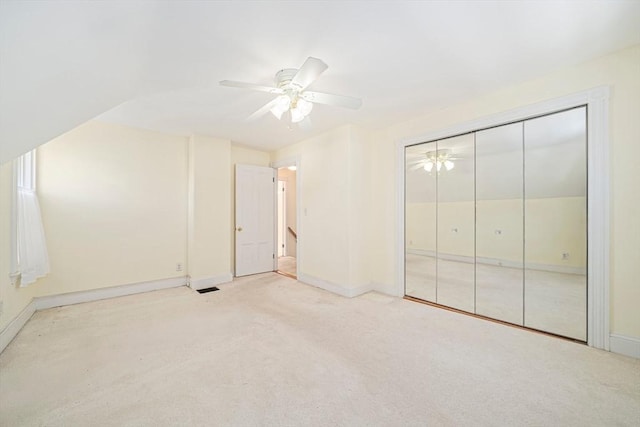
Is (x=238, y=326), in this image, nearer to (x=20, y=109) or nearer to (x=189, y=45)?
(x=20, y=109)

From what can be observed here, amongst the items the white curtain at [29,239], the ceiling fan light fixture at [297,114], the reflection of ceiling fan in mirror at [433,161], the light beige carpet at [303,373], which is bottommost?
the light beige carpet at [303,373]

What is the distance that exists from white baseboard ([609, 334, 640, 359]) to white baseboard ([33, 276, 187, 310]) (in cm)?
503

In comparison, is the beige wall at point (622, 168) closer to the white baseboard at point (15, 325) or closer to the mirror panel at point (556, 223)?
the mirror panel at point (556, 223)

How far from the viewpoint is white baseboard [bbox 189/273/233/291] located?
12.6 ft

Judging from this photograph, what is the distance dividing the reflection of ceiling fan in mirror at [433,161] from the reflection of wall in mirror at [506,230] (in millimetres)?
478

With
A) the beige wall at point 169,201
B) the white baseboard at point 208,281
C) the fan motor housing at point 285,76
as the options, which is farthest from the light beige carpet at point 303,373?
the fan motor housing at point 285,76

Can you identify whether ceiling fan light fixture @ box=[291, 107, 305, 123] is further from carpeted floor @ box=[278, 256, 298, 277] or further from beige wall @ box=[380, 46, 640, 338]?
carpeted floor @ box=[278, 256, 298, 277]

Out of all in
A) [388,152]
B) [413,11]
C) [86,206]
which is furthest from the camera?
[388,152]

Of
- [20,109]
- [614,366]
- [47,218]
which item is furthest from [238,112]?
[614,366]

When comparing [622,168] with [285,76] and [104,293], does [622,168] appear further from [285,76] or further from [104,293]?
[104,293]

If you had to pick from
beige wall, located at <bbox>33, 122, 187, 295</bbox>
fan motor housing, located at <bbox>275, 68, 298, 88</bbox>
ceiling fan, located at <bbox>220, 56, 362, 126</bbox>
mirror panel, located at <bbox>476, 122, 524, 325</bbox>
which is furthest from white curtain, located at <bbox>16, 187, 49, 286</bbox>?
mirror panel, located at <bbox>476, 122, 524, 325</bbox>

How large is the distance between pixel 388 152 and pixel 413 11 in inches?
85.2

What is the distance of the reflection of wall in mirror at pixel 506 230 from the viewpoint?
90.1 inches

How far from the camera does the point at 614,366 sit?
1.82 metres
